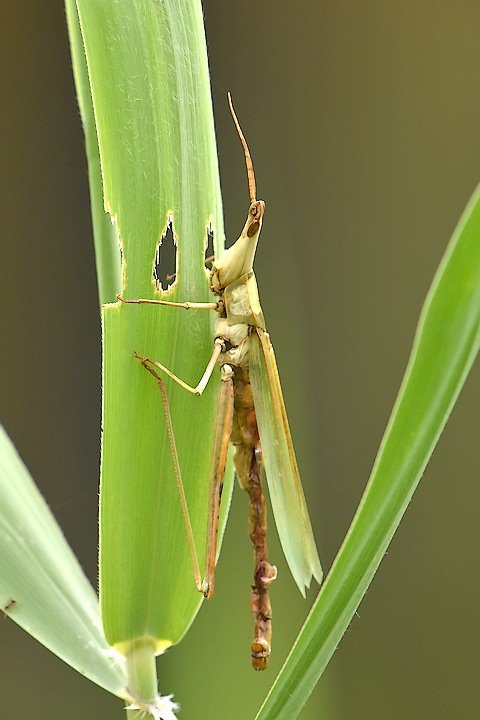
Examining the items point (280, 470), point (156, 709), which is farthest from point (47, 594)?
point (280, 470)

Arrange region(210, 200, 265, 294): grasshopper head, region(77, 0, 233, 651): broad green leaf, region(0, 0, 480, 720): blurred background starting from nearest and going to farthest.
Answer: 1. region(77, 0, 233, 651): broad green leaf
2. region(210, 200, 265, 294): grasshopper head
3. region(0, 0, 480, 720): blurred background

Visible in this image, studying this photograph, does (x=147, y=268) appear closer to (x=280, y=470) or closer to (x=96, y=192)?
(x=96, y=192)

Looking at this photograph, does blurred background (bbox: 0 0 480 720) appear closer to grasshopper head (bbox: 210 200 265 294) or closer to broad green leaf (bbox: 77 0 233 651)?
grasshopper head (bbox: 210 200 265 294)

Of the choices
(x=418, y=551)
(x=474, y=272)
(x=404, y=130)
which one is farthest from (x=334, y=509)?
(x=474, y=272)

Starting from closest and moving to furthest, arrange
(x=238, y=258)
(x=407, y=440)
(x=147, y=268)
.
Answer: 1. (x=407, y=440)
2. (x=147, y=268)
3. (x=238, y=258)

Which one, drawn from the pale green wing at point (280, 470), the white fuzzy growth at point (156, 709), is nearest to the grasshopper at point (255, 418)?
the pale green wing at point (280, 470)

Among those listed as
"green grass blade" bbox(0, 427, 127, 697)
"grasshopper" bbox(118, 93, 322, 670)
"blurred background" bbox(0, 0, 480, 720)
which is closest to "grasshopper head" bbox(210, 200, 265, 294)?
"grasshopper" bbox(118, 93, 322, 670)

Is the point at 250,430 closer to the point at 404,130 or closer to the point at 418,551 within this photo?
the point at 418,551
